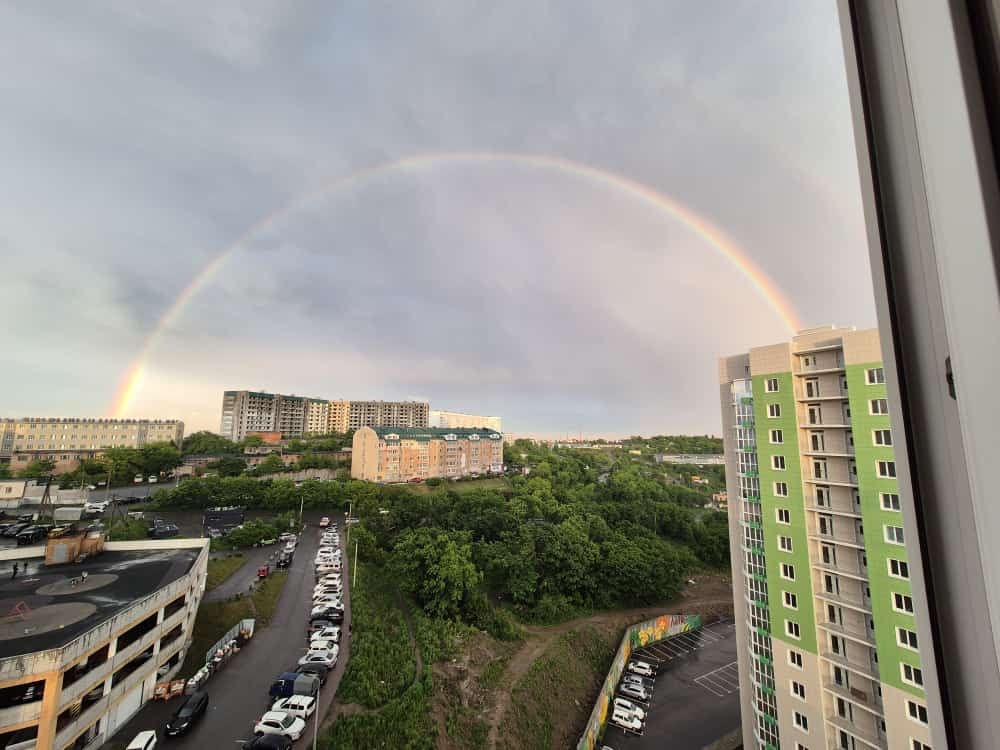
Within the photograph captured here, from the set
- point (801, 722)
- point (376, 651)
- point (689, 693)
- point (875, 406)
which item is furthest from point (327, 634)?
point (875, 406)

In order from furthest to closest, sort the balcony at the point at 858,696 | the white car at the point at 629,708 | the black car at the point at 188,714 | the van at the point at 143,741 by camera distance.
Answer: the white car at the point at 629,708
the black car at the point at 188,714
the van at the point at 143,741
the balcony at the point at 858,696

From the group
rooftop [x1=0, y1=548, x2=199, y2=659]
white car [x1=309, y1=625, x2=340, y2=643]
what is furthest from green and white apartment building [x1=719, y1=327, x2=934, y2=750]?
rooftop [x1=0, y1=548, x2=199, y2=659]

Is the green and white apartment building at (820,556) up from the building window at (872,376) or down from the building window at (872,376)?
down

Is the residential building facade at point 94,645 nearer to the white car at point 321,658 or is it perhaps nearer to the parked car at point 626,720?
the white car at point 321,658

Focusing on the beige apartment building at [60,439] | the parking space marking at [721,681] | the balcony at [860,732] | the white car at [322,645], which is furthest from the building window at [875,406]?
the beige apartment building at [60,439]

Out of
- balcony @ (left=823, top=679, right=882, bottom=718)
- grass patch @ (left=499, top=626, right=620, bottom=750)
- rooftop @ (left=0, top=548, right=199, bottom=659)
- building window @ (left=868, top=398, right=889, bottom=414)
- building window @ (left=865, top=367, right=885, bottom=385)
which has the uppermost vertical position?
building window @ (left=865, top=367, right=885, bottom=385)

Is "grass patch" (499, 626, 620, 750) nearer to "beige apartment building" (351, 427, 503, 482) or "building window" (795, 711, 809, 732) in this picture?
"building window" (795, 711, 809, 732)

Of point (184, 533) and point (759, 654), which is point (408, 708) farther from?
point (184, 533)

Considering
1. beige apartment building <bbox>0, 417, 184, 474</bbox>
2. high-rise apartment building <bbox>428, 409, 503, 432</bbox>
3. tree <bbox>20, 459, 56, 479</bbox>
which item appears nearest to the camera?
tree <bbox>20, 459, 56, 479</bbox>
